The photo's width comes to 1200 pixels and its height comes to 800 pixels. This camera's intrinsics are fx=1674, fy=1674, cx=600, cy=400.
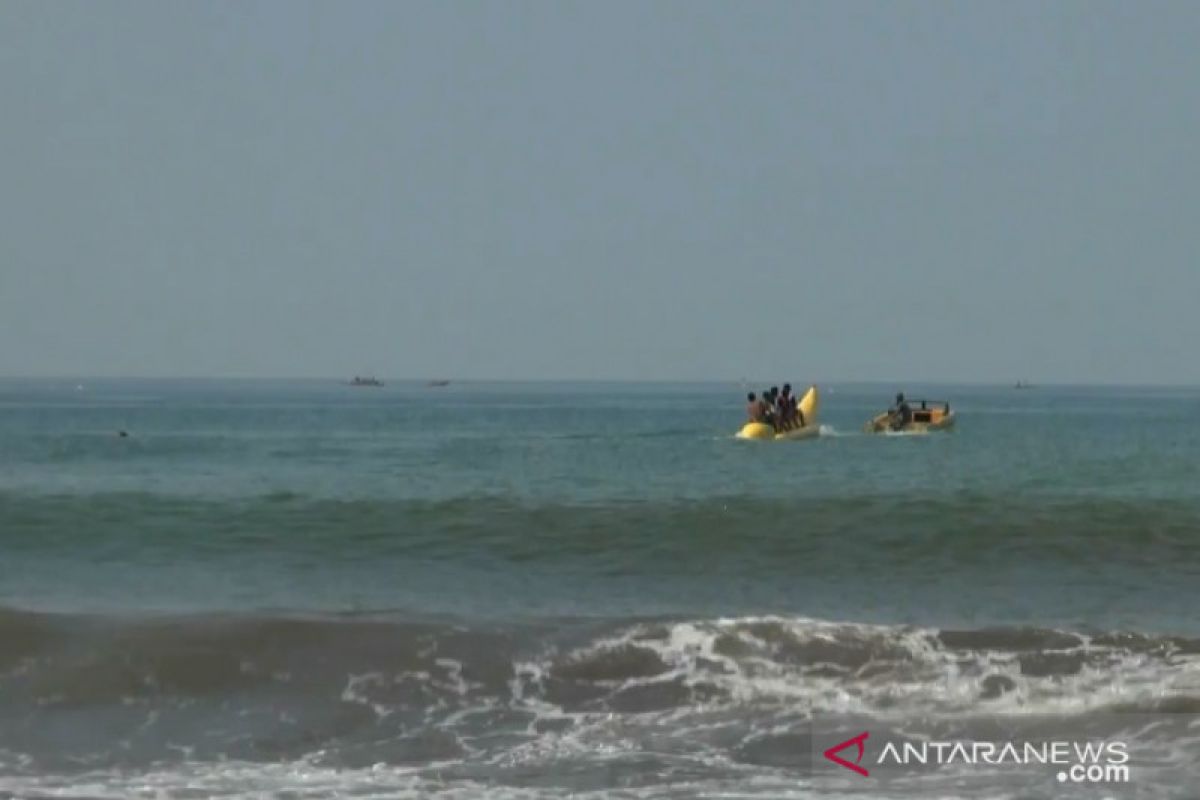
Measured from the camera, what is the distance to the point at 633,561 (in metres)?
20.2

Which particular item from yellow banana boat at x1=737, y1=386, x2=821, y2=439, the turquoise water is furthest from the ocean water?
yellow banana boat at x1=737, y1=386, x2=821, y2=439

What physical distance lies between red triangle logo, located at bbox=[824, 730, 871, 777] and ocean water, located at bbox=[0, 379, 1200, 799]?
15 centimetres

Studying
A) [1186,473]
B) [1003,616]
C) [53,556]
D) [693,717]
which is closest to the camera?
[693,717]

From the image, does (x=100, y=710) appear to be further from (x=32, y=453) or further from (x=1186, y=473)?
(x=32, y=453)

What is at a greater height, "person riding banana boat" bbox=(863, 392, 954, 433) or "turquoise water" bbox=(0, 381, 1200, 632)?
"person riding banana boat" bbox=(863, 392, 954, 433)

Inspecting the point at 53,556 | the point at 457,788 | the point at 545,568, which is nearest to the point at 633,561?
the point at 545,568

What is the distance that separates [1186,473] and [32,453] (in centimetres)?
2902

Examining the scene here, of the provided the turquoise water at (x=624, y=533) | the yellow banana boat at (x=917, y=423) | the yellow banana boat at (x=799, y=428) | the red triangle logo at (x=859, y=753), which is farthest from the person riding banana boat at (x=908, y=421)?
the red triangle logo at (x=859, y=753)

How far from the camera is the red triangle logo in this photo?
10.1 metres

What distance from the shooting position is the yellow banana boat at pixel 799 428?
4375 cm

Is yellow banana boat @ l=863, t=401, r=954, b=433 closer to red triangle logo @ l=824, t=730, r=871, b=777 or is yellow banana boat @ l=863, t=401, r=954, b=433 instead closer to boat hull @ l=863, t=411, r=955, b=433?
→ boat hull @ l=863, t=411, r=955, b=433

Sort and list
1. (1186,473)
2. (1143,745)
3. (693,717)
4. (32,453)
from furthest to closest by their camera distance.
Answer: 1. (32,453)
2. (1186,473)
3. (693,717)
4. (1143,745)

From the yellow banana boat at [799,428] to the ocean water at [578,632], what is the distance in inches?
472

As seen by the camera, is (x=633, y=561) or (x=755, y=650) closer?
(x=755, y=650)
